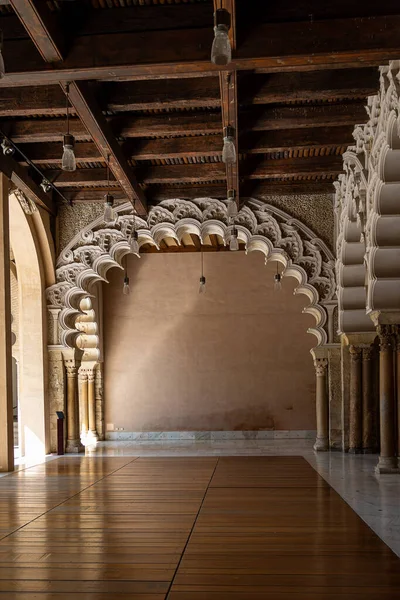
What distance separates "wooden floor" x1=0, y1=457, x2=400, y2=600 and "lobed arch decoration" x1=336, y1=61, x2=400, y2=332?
2105 millimetres

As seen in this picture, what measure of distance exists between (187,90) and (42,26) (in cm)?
217

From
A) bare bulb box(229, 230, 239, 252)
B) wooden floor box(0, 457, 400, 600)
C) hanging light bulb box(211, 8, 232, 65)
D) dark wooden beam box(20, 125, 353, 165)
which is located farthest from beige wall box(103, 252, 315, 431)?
hanging light bulb box(211, 8, 232, 65)

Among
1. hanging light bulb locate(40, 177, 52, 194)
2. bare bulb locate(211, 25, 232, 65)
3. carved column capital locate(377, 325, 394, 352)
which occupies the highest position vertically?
hanging light bulb locate(40, 177, 52, 194)

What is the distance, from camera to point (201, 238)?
1134cm

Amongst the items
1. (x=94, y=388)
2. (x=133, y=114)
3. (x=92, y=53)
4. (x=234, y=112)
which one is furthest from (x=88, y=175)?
(x=94, y=388)

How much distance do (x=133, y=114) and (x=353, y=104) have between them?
2.31m

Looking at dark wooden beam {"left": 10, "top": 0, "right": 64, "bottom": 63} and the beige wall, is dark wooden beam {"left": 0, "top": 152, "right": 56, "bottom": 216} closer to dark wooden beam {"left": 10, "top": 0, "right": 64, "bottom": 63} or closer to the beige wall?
dark wooden beam {"left": 10, "top": 0, "right": 64, "bottom": 63}

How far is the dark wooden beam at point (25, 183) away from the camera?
9156 millimetres

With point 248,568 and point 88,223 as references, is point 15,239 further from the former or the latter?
point 248,568

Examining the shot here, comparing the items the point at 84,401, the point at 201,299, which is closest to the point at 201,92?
the point at 201,299

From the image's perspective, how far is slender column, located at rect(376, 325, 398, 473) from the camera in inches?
321

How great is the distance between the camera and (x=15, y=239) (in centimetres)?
1086

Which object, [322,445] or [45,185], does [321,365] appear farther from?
[45,185]

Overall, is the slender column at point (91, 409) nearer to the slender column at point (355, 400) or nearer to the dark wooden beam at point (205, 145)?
the slender column at point (355, 400)
